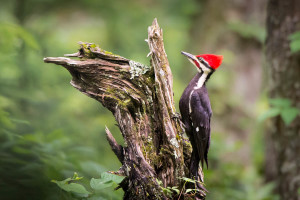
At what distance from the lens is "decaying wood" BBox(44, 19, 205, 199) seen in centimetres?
284

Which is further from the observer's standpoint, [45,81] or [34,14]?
[34,14]

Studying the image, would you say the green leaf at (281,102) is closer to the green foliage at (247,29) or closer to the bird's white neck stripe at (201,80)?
the bird's white neck stripe at (201,80)

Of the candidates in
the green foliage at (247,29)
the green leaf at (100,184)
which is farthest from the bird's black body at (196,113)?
the green foliage at (247,29)

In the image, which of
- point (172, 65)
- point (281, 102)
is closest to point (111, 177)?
point (281, 102)

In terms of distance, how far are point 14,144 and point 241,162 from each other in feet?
20.4

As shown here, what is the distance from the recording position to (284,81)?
466 centimetres

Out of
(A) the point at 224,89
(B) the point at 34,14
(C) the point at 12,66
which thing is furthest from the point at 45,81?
(A) the point at 224,89

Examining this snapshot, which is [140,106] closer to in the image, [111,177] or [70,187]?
[111,177]

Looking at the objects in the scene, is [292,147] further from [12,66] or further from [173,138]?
[12,66]

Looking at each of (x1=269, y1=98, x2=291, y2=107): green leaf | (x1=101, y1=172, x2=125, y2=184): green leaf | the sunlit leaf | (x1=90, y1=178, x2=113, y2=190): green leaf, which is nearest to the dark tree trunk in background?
(x1=269, y1=98, x2=291, y2=107): green leaf

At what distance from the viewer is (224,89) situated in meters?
7.93

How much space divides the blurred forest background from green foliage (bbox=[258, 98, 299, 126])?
0.87 metres

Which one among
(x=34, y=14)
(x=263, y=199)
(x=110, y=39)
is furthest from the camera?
(x=110, y=39)

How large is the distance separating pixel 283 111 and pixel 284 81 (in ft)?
2.03
